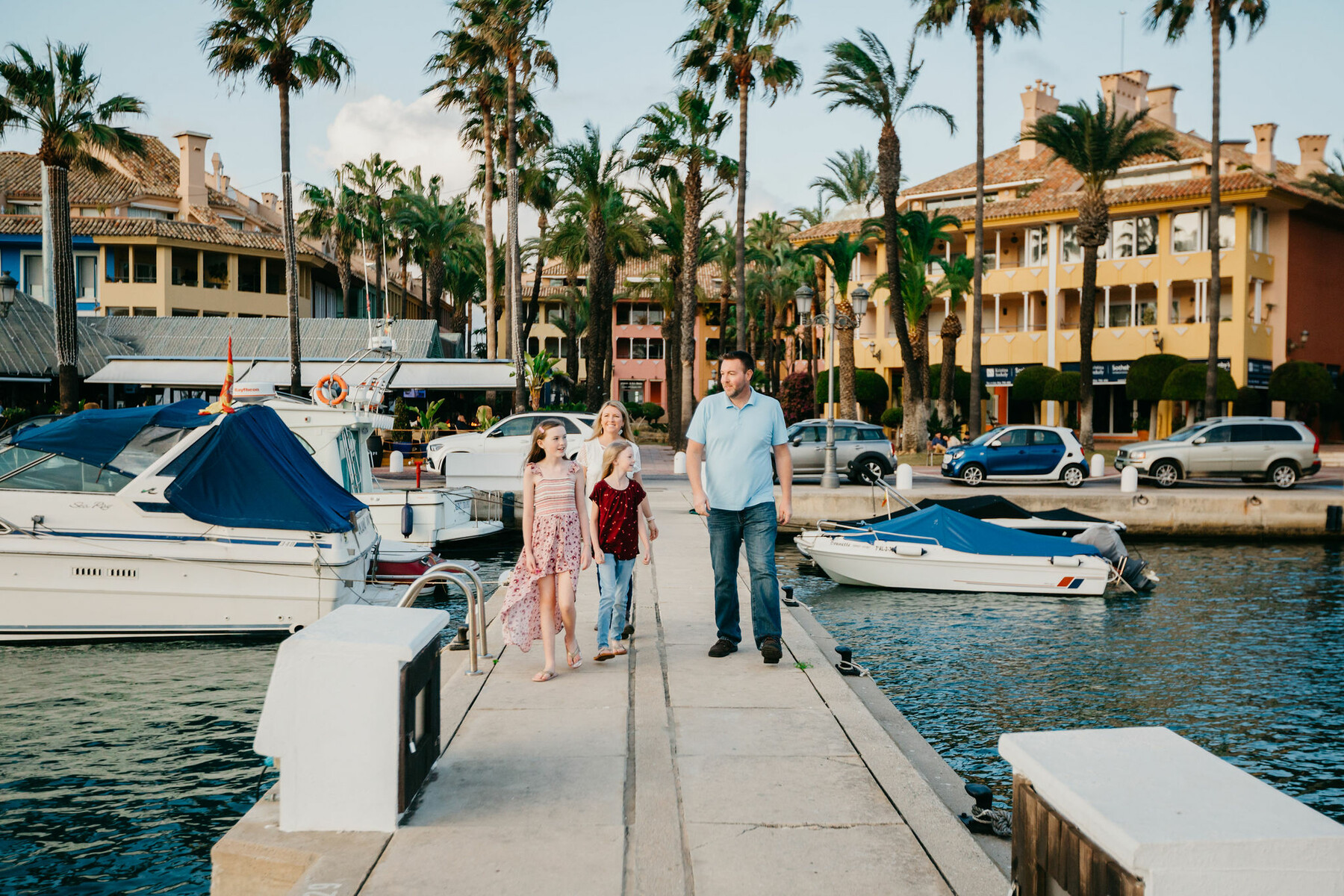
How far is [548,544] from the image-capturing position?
24.5ft

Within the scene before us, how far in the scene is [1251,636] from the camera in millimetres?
14016

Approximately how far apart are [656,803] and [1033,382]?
44.7 metres

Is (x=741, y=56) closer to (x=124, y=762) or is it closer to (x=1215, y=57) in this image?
(x=1215, y=57)

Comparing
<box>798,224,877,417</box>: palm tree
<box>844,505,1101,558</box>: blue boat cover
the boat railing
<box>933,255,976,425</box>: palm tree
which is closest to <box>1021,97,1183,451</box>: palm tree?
<box>933,255,976,425</box>: palm tree

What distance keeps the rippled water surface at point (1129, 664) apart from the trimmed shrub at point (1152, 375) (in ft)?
80.6

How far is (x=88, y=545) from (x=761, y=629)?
26.0 feet

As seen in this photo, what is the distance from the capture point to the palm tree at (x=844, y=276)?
4459 centimetres

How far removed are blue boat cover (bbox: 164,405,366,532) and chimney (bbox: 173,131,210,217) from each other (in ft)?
191

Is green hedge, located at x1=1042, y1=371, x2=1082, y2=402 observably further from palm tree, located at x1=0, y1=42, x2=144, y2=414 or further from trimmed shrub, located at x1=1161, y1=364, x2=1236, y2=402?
palm tree, located at x1=0, y1=42, x2=144, y2=414

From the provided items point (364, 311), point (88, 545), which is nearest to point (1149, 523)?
point (88, 545)

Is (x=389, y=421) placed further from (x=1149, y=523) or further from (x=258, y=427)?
(x=1149, y=523)

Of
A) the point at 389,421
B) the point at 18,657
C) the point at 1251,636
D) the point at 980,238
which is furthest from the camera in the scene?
the point at 980,238

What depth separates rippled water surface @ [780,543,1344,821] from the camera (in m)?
9.14

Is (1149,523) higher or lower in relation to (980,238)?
lower
